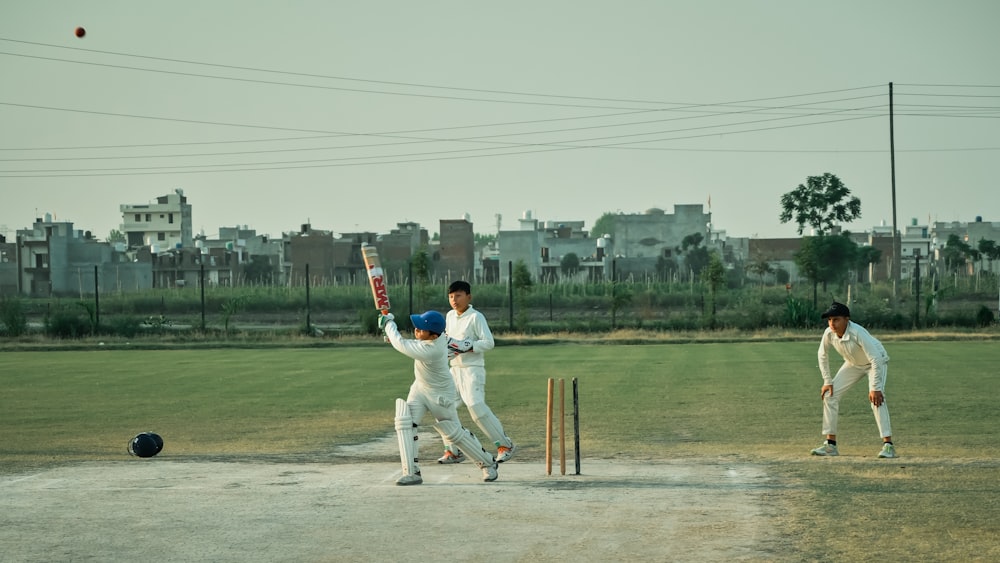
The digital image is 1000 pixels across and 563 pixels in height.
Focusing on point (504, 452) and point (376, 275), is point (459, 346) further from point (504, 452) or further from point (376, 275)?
point (504, 452)

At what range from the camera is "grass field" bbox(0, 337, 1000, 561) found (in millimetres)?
10680

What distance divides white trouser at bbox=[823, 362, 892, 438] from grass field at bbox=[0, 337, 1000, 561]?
16.1 inches

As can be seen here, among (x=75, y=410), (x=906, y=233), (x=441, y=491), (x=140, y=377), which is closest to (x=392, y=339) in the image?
(x=441, y=491)

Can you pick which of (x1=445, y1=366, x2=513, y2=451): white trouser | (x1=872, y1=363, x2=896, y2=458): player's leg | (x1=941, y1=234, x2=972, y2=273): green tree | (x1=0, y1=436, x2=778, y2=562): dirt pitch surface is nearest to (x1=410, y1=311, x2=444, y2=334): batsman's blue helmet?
(x1=445, y1=366, x2=513, y2=451): white trouser

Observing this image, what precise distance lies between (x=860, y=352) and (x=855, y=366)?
25 cm

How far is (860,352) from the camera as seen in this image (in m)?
14.3

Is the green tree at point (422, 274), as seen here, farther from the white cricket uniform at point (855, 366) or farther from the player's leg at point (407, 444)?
the player's leg at point (407, 444)

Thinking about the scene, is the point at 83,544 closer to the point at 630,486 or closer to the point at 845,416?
the point at 630,486

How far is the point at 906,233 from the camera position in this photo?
150 m

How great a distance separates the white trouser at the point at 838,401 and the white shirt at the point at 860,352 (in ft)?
0.20

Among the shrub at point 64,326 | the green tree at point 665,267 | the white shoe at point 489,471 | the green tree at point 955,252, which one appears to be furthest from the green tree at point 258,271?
the white shoe at point 489,471

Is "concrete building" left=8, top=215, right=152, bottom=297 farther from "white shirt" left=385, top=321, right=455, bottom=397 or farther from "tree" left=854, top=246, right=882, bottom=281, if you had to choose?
"white shirt" left=385, top=321, right=455, bottom=397

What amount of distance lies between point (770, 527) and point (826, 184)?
60387mm

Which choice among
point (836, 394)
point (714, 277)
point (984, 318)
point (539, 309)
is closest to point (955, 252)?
point (539, 309)
